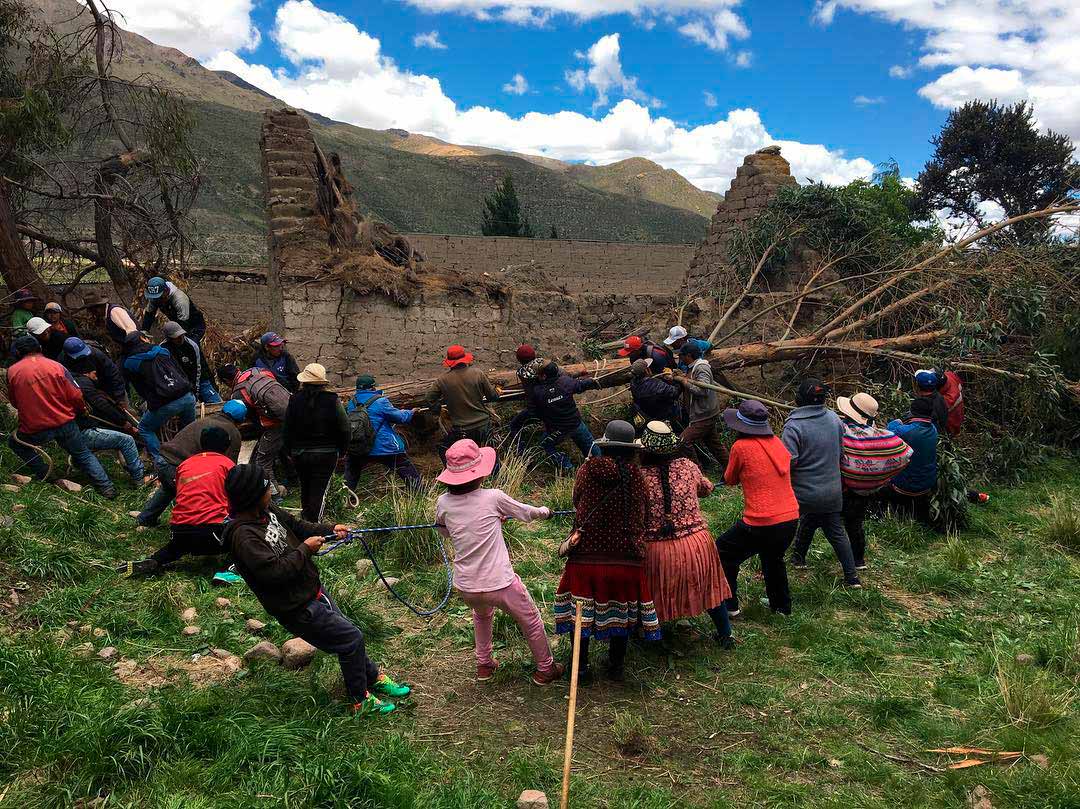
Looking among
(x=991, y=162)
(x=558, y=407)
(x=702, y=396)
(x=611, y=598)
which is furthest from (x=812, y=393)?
(x=991, y=162)

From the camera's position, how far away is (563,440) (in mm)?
8664

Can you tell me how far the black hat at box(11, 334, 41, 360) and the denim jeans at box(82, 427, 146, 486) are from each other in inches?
33.6

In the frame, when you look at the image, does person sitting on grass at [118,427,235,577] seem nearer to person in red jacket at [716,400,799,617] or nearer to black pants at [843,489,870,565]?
person in red jacket at [716,400,799,617]

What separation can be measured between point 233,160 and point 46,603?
2604 inches

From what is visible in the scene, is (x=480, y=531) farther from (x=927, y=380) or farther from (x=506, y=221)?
(x=506, y=221)

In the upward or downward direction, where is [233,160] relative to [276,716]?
upward

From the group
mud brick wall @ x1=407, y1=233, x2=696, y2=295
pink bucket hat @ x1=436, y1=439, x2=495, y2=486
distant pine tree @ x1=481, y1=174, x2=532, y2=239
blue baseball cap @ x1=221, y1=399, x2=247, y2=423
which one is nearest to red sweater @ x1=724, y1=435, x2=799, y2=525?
pink bucket hat @ x1=436, y1=439, x2=495, y2=486

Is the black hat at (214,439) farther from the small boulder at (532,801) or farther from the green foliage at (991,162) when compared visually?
the green foliage at (991,162)

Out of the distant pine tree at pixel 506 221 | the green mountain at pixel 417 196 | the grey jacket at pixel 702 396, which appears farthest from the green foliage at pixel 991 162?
the green mountain at pixel 417 196

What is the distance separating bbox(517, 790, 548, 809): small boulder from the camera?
3.32 meters

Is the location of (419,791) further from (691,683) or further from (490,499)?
(691,683)

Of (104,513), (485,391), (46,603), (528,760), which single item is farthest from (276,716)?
(485,391)

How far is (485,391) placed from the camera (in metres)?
8.11

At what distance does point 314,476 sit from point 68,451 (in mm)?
2581
